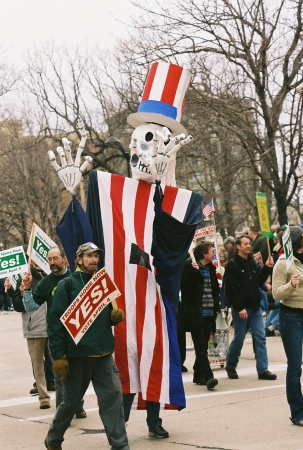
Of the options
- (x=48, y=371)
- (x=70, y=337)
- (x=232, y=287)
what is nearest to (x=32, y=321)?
(x=48, y=371)

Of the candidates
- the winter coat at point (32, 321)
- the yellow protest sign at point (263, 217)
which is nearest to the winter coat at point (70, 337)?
the winter coat at point (32, 321)

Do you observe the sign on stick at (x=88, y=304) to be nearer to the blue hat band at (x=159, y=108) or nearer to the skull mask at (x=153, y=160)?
the skull mask at (x=153, y=160)

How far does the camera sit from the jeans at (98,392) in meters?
6.46

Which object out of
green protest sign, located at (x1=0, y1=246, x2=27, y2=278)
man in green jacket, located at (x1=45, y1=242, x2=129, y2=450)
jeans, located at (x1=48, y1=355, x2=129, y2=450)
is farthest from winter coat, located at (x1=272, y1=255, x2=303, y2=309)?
green protest sign, located at (x1=0, y1=246, x2=27, y2=278)

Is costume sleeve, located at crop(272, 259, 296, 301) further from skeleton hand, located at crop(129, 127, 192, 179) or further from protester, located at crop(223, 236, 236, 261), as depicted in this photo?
protester, located at crop(223, 236, 236, 261)

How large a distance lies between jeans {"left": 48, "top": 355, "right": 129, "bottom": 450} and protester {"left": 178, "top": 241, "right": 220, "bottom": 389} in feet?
11.2

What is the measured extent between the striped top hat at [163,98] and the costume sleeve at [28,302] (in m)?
2.14

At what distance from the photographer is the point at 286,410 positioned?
8211mm

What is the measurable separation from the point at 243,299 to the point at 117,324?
390 cm

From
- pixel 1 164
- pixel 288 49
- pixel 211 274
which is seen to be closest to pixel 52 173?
pixel 1 164

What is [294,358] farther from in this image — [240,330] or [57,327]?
[240,330]

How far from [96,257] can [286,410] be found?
8.82ft

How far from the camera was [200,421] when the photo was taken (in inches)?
316

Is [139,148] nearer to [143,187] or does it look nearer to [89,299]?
[143,187]
